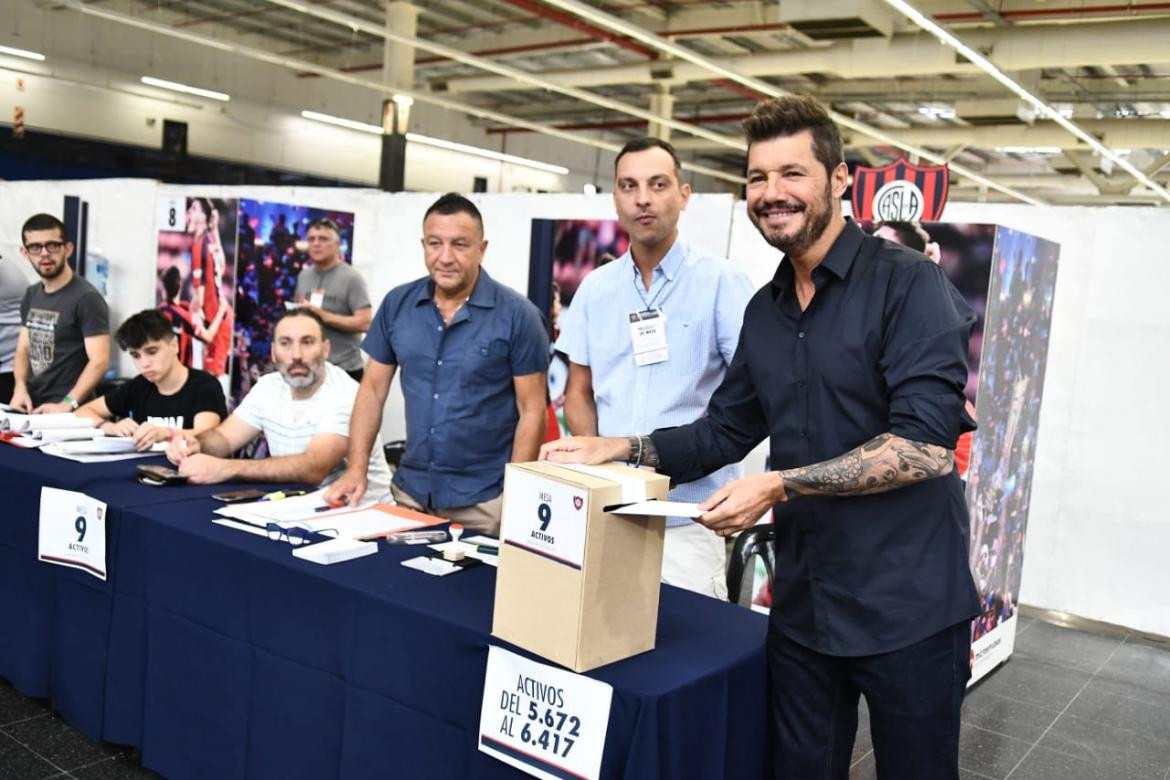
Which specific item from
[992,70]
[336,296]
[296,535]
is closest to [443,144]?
[992,70]

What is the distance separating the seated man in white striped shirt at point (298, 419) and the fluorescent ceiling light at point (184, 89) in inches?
398

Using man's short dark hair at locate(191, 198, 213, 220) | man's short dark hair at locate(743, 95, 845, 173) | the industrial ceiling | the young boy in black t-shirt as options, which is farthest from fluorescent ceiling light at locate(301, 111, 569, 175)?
man's short dark hair at locate(743, 95, 845, 173)

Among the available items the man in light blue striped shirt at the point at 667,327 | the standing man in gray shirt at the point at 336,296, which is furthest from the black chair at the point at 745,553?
the standing man in gray shirt at the point at 336,296

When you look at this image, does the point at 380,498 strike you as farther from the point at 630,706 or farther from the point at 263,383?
the point at 630,706

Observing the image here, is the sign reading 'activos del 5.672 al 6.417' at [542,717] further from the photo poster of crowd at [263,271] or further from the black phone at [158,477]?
the photo poster of crowd at [263,271]

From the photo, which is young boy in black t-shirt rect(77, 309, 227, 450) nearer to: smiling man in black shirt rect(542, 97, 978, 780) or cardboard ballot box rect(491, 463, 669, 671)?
Result: cardboard ballot box rect(491, 463, 669, 671)

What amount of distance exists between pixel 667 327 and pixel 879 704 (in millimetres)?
1040

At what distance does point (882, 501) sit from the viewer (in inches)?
58.8

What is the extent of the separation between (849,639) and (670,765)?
1.08 feet

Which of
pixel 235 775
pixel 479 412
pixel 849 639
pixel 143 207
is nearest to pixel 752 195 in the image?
pixel 849 639

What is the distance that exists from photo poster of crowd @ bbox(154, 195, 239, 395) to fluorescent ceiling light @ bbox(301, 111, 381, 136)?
7001 mm

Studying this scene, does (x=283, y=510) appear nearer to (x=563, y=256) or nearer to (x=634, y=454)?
(x=634, y=454)

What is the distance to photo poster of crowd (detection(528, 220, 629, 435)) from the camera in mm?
4914

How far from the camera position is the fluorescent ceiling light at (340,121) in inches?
501
